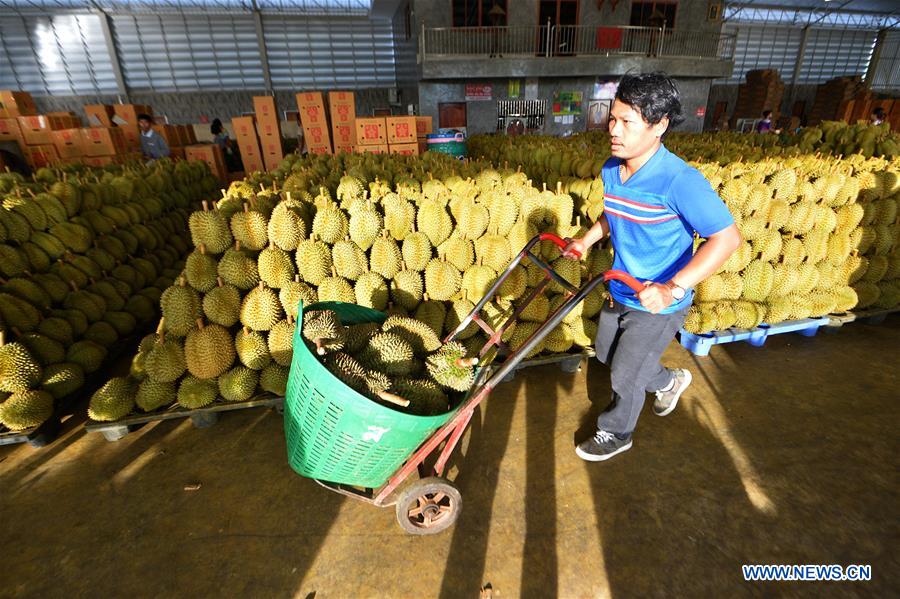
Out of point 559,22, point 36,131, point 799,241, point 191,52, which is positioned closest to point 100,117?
point 36,131

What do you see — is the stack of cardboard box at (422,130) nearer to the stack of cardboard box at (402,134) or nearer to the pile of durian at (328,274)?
the stack of cardboard box at (402,134)

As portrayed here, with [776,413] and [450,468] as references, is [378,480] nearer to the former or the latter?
[450,468]

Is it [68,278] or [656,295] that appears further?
[68,278]

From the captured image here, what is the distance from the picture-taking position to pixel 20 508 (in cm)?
228

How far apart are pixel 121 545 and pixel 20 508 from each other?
78 centimetres

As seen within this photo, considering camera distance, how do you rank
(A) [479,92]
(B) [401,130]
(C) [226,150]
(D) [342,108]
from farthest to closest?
(A) [479,92] < (C) [226,150] < (D) [342,108] < (B) [401,130]

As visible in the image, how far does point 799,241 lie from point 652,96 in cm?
276

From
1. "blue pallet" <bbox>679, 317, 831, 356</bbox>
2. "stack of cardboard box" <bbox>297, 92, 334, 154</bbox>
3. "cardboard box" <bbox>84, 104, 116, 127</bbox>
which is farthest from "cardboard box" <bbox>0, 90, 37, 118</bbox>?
"blue pallet" <bbox>679, 317, 831, 356</bbox>

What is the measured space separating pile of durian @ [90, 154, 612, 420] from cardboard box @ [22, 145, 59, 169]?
7772 millimetres

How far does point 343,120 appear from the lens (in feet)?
27.3

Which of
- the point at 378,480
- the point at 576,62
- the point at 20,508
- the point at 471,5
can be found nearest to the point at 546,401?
the point at 378,480

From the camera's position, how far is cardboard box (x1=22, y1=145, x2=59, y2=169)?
7.62m

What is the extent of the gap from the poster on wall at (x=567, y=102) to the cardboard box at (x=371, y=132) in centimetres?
1110

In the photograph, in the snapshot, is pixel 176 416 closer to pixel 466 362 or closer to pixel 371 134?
pixel 466 362
